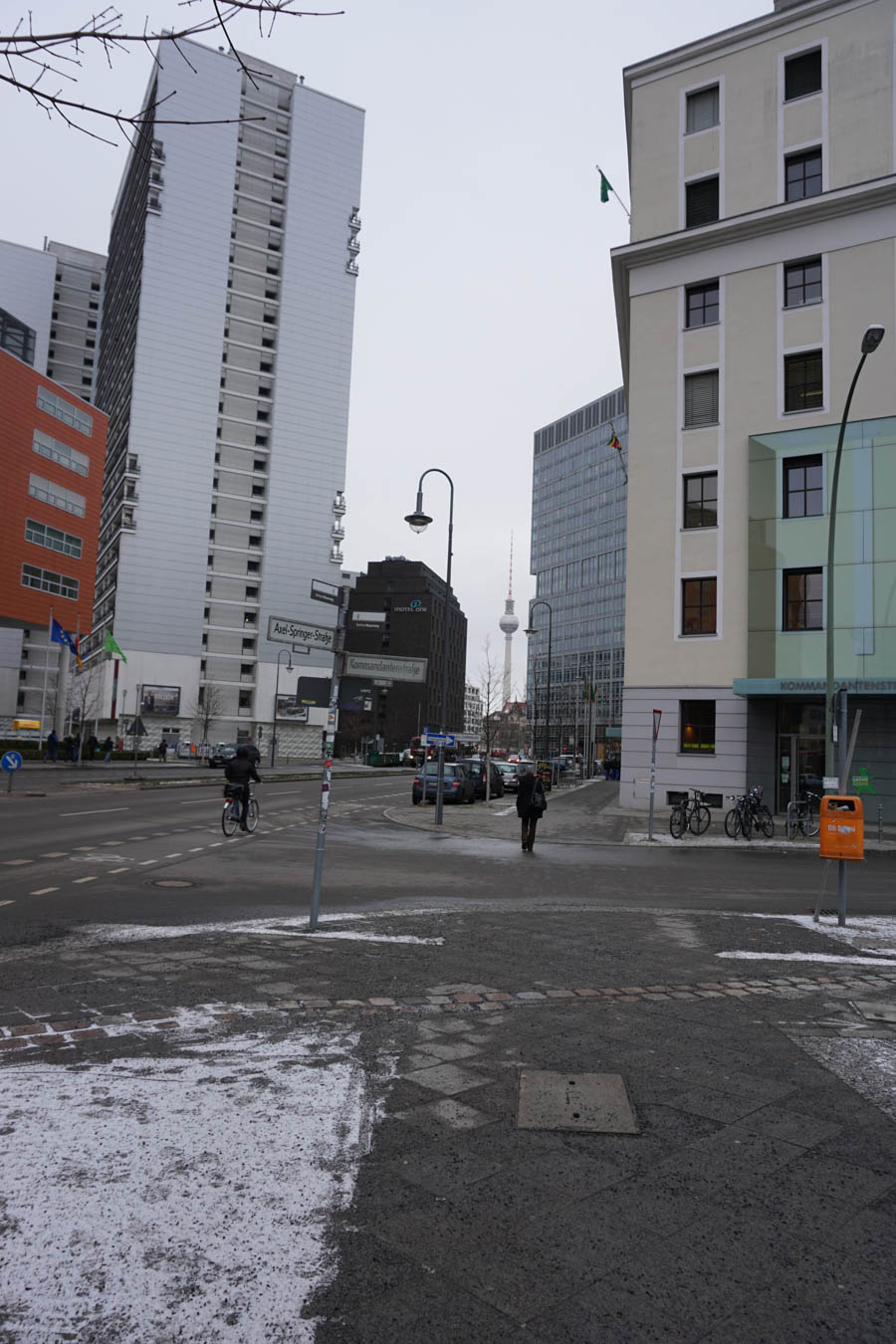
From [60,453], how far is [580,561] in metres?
97.3

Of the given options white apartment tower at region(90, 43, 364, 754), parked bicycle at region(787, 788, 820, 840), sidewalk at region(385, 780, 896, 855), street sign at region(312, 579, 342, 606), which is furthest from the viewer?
white apartment tower at region(90, 43, 364, 754)

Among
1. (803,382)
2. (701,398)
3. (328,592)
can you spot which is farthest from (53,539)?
(328,592)

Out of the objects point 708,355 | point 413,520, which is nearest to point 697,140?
point 708,355

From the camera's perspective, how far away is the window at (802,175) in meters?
28.8

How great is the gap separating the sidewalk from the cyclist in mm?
5765

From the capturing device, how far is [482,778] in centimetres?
3466

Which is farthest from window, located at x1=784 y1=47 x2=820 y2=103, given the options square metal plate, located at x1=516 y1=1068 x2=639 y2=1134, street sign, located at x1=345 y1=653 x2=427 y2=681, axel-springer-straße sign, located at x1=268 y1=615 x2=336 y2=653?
square metal plate, located at x1=516 y1=1068 x2=639 y2=1134

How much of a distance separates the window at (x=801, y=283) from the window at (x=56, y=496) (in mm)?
42034

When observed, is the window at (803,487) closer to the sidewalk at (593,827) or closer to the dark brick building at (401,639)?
the sidewalk at (593,827)

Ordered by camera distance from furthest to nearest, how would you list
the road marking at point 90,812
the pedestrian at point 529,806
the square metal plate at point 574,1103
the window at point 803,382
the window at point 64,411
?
the window at point 64,411 → the window at point 803,382 → the road marking at point 90,812 → the pedestrian at point 529,806 → the square metal plate at point 574,1103

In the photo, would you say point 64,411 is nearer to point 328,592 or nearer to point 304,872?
point 304,872

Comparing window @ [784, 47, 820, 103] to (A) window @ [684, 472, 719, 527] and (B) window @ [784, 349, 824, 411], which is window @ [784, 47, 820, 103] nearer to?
(B) window @ [784, 349, 824, 411]

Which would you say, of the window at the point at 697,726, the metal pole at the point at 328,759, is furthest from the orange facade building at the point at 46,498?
the metal pole at the point at 328,759

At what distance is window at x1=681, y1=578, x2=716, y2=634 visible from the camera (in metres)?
28.4
